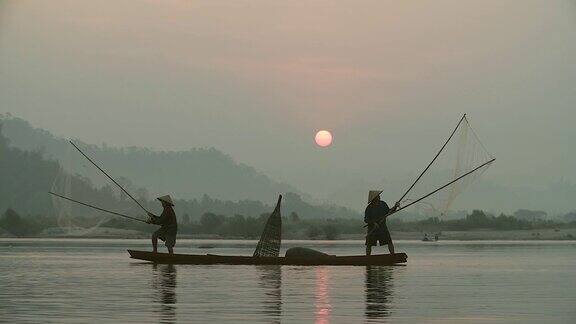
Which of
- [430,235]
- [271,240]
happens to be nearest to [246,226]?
[430,235]

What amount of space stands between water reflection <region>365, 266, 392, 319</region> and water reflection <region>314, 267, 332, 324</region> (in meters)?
0.61

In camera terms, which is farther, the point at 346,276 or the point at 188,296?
the point at 346,276

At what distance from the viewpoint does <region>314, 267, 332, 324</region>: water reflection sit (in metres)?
16.8

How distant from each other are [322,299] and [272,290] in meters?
2.49

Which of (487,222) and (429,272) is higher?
(487,222)

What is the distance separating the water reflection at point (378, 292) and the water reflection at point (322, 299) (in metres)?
0.61

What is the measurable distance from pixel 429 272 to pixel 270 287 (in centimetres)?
888

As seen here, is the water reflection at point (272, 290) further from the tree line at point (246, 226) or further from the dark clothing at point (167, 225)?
the tree line at point (246, 226)

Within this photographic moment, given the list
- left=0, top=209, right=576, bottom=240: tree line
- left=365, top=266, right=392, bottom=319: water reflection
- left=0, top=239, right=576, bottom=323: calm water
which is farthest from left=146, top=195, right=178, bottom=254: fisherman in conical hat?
left=0, top=209, right=576, bottom=240: tree line

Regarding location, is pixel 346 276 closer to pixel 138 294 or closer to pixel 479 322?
pixel 138 294

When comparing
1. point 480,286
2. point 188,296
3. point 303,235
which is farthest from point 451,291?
point 303,235

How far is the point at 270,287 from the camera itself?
23.6m

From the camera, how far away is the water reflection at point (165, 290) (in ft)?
56.1

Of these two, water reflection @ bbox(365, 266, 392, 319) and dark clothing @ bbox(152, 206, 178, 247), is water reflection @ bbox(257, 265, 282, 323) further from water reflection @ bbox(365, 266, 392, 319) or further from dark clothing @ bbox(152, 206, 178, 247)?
dark clothing @ bbox(152, 206, 178, 247)
